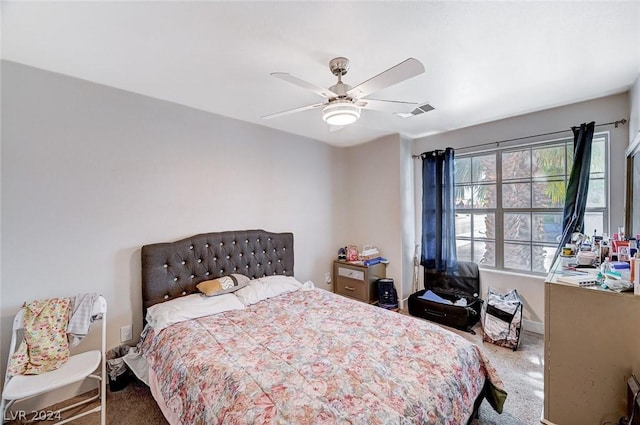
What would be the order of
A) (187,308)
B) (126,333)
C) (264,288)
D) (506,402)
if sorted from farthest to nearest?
(264,288) → (126,333) → (187,308) → (506,402)

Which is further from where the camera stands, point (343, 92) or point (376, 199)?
point (376, 199)

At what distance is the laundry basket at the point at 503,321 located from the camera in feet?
8.64

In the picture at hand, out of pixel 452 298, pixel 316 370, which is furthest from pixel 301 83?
pixel 452 298

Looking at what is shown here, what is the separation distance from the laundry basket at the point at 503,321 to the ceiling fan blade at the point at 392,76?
8.46ft

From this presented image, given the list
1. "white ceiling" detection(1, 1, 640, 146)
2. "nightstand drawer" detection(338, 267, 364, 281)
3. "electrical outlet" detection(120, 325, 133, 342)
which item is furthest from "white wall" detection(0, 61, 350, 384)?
"nightstand drawer" detection(338, 267, 364, 281)

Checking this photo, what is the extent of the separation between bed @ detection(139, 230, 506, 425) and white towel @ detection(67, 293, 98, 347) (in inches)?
15.7

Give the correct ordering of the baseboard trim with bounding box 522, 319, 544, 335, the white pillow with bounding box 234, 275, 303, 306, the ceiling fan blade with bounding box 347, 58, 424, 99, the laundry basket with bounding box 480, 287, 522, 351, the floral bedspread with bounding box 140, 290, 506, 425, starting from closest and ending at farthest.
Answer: the floral bedspread with bounding box 140, 290, 506, 425 < the ceiling fan blade with bounding box 347, 58, 424, 99 < the white pillow with bounding box 234, 275, 303, 306 < the laundry basket with bounding box 480, 287, 522, 351 < the baseboard trim with bounding box 522, 319, 544, 335

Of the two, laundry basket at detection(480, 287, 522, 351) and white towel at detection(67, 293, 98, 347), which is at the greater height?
white towel at detection(67, 293, 98, 347)

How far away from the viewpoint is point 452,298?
11.0 feet

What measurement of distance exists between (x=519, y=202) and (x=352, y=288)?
7.61 ft

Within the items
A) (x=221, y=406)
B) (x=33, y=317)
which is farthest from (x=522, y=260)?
(x=33, y=317)

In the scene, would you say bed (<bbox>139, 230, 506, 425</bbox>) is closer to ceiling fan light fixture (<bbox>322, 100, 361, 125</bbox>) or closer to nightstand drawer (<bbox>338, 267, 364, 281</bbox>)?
nightstand drawer (<bbox>338, 267, 364, 281</bbox>)

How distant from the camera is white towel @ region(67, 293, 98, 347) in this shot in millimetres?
1798

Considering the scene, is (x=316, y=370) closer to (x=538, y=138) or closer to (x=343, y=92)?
(x=343, y=92)
